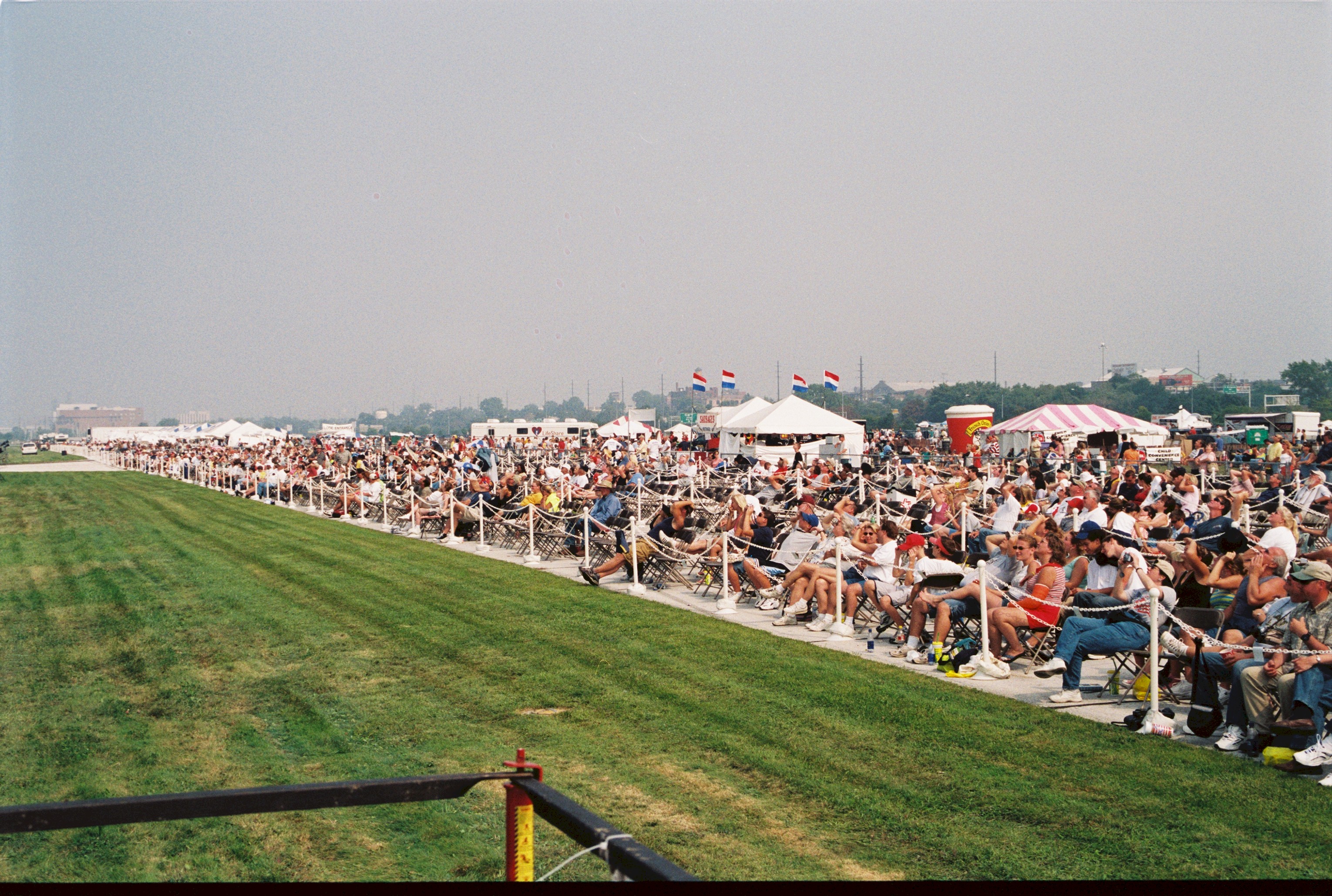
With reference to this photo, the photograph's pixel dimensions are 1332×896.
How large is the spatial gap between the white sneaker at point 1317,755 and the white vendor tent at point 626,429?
46.4 m

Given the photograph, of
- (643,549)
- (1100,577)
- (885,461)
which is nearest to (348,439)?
(885,461)

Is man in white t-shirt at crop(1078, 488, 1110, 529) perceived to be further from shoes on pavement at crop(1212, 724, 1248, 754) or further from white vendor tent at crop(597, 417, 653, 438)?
white vendor tent at crop(597, 417, 653, 438)

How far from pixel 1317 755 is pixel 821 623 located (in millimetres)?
5243

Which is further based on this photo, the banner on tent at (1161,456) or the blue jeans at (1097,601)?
the banner on tent at (1161,456)

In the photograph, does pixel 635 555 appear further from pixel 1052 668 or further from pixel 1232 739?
pixel 1232 739

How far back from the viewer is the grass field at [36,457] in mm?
76250

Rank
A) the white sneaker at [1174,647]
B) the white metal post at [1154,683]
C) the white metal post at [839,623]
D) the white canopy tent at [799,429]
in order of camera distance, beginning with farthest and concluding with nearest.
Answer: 1. the white canopy tent at [799,429]
2. the white metal post at [839,623]
3. the white sneaker at [1174,647]
4. the white metal post at [1154,683]

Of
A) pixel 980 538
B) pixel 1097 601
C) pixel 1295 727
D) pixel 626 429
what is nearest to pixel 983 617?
pixel 1097 601

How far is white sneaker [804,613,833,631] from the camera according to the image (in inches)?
429

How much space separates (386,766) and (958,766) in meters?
3.44

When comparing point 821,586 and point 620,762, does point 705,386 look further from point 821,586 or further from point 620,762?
point 620,762

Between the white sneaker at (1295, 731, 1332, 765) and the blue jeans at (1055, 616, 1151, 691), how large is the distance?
1.70 metres

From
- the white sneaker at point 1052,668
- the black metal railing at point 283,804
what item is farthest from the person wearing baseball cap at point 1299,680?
the black metal railing at point 283,804

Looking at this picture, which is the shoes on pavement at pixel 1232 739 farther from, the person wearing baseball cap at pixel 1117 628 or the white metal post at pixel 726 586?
the white metal post at pixel 726 586
